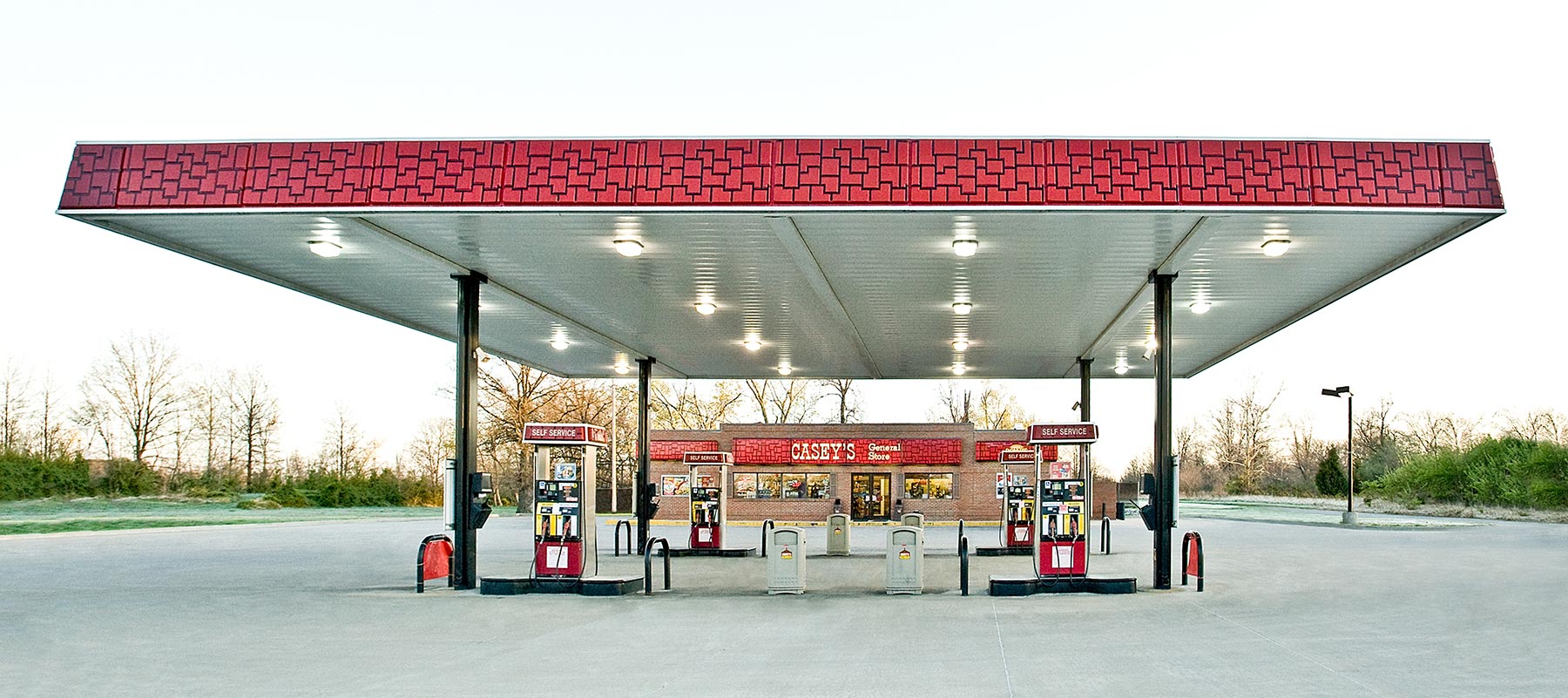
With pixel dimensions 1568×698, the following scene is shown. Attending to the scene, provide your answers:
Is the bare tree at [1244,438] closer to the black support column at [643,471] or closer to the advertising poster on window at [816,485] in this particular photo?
the advertising poster on window at [816,485]

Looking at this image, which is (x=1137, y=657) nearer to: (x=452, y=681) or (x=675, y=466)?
(x=452, y=681)

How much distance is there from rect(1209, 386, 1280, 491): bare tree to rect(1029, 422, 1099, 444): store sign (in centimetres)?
7209

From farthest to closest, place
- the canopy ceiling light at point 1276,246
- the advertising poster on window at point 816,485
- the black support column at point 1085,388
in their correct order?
the advertising poster on window at point 816,485 → the black support column at point 1085,388 → the canopy ceiling light at point 1276,246

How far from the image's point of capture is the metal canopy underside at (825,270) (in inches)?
518

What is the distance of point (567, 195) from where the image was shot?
1213 cm

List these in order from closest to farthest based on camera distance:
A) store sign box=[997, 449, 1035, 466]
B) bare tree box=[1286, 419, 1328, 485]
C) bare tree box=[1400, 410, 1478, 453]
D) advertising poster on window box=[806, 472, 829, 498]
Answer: store sign box=[997, 449, 1035, 466] < advertising poster on window box=[806, 472, 829, 498] < bare tree box=[1400, 410, 1478, 453] < bare tree box=[1286, 419, 1328, 485]

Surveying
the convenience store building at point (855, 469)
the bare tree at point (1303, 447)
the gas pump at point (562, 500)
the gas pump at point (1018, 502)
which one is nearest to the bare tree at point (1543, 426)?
the bare tree at point (1303, 447)

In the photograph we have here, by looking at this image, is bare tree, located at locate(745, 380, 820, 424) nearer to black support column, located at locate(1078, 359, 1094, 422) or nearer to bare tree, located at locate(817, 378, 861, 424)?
bare tree, located at locate(817, 378, 861, 424)

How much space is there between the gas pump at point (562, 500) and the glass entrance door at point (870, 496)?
28.5m

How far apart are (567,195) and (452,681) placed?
5498 mm

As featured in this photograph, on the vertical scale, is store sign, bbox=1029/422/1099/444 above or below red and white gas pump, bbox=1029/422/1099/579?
above

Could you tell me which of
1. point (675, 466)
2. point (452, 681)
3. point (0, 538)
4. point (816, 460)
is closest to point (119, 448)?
point (0, 538)

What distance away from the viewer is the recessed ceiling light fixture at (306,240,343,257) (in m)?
14.5

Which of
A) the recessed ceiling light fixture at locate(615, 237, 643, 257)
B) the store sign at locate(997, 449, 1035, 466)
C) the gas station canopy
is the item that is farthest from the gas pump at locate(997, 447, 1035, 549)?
the recessed ceiling light fixture at locate(615, 237, 643, 257)
